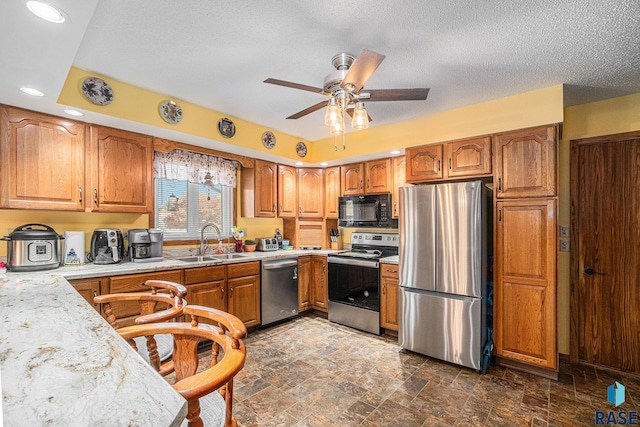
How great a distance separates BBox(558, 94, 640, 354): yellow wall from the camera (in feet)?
8.91

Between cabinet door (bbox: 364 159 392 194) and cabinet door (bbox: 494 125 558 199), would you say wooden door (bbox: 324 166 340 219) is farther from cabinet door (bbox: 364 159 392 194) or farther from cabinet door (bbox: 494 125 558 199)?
cabinet door (bbox: 494 125 558 199)

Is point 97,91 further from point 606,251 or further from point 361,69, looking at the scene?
point 606,251

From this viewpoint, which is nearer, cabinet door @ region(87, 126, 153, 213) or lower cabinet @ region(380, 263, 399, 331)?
cabinet door @ region(87, 126, 153, 213)

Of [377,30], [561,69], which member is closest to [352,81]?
[377,30]

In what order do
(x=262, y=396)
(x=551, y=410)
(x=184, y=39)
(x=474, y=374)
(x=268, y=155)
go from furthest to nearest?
(x=268, y=155) → (x=474, y=374) → (x=262, y=396) → (x=551, y=410) → (x=184, y=39)

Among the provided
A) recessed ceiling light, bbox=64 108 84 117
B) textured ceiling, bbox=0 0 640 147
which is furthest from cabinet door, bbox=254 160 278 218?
recessed ceiling light, bbox=64 108 84 117

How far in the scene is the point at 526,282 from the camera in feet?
8.52

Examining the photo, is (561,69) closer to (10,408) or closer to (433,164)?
(433,164)

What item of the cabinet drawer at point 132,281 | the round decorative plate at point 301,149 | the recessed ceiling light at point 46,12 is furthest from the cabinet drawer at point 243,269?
the recessed ceiling light at point 46,12

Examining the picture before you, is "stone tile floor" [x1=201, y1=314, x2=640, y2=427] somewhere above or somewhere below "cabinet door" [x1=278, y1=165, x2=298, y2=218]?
below

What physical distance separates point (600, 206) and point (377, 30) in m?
2.66

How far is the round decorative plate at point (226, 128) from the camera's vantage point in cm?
322

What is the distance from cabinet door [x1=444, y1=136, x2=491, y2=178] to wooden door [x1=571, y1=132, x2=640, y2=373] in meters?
0.88

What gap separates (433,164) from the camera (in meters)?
3.15
